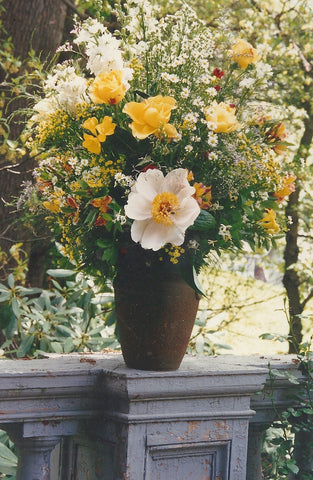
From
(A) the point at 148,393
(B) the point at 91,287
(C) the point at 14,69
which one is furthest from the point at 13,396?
(C) the point at 14,69

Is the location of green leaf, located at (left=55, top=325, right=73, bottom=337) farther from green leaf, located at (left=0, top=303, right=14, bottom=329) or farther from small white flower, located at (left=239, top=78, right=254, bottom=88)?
small white flower, located at (left=239, top=78, right=254, bottom=88)

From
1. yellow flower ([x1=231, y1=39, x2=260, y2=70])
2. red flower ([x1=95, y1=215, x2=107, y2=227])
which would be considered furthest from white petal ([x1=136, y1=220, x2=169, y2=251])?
yellow flower ([x1=231, y1=39, x2=260, y2=70])

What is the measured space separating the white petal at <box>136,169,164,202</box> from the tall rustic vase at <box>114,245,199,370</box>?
0.60 feet

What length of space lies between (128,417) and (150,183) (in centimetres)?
60

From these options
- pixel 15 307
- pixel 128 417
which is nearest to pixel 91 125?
pixel 128 417

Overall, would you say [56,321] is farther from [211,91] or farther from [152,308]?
[211,91]

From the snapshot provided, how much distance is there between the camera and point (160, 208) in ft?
5.57

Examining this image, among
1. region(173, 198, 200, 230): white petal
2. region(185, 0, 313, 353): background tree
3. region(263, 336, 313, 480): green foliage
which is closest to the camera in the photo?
region(173, 198, 200, 230): white petal

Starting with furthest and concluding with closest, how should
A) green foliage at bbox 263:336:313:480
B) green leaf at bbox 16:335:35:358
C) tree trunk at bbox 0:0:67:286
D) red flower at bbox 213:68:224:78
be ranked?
tree trunk at bbox 0:0:67:286 < green leaf at bbox 16:335:35:358 < green foliage at bbox 263:336:313:480 < red flower at bbox 213:68:224:78

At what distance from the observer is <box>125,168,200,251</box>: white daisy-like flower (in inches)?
65.7

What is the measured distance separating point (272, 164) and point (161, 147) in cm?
36

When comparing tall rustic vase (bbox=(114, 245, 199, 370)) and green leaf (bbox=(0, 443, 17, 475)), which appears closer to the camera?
tall rustic vase (bbox=(114, 245, 199, 370))

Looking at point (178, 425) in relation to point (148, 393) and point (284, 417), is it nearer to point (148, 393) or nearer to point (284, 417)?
point (148, 393)

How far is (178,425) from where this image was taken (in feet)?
5.89
